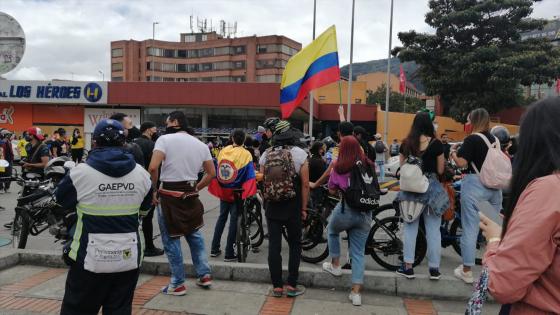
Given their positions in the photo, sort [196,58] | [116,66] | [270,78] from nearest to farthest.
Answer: [270,78], [196,58], [116,66]

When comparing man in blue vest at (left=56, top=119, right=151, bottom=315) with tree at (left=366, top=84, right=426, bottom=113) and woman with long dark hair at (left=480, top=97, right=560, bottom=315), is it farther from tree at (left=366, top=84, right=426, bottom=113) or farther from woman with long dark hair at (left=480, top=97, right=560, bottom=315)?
tree at (left=366, top=84, right=426, bottom=113)

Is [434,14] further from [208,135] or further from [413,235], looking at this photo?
[413,235]

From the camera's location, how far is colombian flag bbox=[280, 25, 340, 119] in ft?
28.0

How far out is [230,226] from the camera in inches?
222

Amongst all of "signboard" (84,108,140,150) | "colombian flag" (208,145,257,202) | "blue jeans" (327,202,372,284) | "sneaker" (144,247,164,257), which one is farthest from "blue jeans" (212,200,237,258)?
"signboard" (84,108,140,150)

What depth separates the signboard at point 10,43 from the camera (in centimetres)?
663

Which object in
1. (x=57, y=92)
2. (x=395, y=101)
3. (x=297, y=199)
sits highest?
(x=395, y=101)

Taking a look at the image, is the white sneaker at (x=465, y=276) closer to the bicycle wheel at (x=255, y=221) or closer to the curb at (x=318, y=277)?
the curb at (x=318, y=277)

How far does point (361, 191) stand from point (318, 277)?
115cm

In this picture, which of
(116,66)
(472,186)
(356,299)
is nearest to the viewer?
(356,299)

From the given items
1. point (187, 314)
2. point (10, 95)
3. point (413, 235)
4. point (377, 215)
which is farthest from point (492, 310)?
point (10, 95)

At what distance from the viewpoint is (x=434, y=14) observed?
27.9 meters

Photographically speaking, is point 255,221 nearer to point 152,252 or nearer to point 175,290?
point 152,252

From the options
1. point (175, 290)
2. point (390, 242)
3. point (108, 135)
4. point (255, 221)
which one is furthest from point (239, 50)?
point (108, 135)
